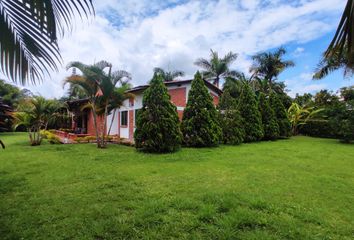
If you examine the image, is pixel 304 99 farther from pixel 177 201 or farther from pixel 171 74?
pixel 177 201

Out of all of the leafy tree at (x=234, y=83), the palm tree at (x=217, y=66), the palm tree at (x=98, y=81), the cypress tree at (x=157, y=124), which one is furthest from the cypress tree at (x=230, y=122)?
the palm tree at (x=217, y=66)

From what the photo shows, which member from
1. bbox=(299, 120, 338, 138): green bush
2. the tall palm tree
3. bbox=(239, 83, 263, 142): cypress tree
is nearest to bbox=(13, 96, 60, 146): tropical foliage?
bbox=(239, 83, 263, 142): cypress tree

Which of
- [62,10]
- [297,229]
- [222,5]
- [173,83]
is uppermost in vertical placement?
[222,5]

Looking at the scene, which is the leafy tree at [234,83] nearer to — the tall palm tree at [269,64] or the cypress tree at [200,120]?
the tall palm tree at [269,64]

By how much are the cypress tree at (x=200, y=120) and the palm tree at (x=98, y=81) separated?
3.50m

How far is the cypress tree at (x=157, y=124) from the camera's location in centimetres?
1039

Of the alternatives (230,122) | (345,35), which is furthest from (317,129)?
(345,35)

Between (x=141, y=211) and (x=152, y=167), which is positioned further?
(x=152, y=167)

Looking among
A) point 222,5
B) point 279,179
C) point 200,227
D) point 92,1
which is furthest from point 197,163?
point 92,1

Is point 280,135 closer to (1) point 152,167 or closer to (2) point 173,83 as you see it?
(2) point 173,83

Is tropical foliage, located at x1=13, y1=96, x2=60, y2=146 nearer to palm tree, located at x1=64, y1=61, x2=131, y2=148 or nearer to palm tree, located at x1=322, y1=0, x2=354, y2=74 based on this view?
palm tree, located at x1=64, y1=61, x2=131, y2=148

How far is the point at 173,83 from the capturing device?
15344 millimetres

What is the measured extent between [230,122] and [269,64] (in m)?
17.1

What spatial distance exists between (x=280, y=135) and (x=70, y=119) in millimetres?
20087
